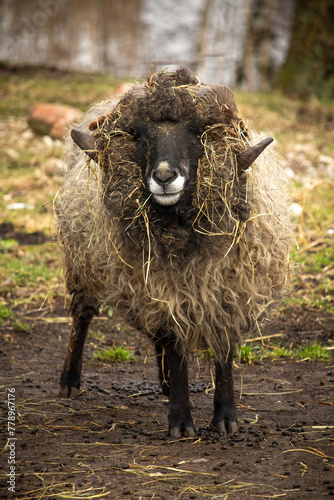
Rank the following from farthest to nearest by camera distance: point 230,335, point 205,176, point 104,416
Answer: point 104,416 < point 230,335 < point 205,176

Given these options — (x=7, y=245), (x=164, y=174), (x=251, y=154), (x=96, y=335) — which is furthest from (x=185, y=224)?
(x=7, y=245)

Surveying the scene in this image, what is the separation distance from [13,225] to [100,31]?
10.6 meters

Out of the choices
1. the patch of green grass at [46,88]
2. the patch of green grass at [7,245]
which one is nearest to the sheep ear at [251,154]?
the patch of green grass at [7,245]

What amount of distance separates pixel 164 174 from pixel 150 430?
1786mm

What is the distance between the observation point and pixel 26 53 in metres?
16.5

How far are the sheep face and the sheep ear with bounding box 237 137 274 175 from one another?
26cm

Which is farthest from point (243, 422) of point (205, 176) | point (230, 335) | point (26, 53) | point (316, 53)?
point (26, 53)

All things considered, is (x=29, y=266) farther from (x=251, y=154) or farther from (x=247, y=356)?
(x=251, y=154)

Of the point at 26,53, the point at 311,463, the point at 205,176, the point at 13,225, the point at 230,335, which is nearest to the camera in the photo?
the point at 311,463

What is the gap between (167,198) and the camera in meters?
3.44

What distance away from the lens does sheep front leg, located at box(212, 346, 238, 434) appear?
393 centimetres

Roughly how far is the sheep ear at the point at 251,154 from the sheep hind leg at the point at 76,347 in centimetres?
180

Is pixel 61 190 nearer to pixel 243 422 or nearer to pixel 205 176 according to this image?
pixel 205 176

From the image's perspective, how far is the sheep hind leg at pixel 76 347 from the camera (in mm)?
4801
